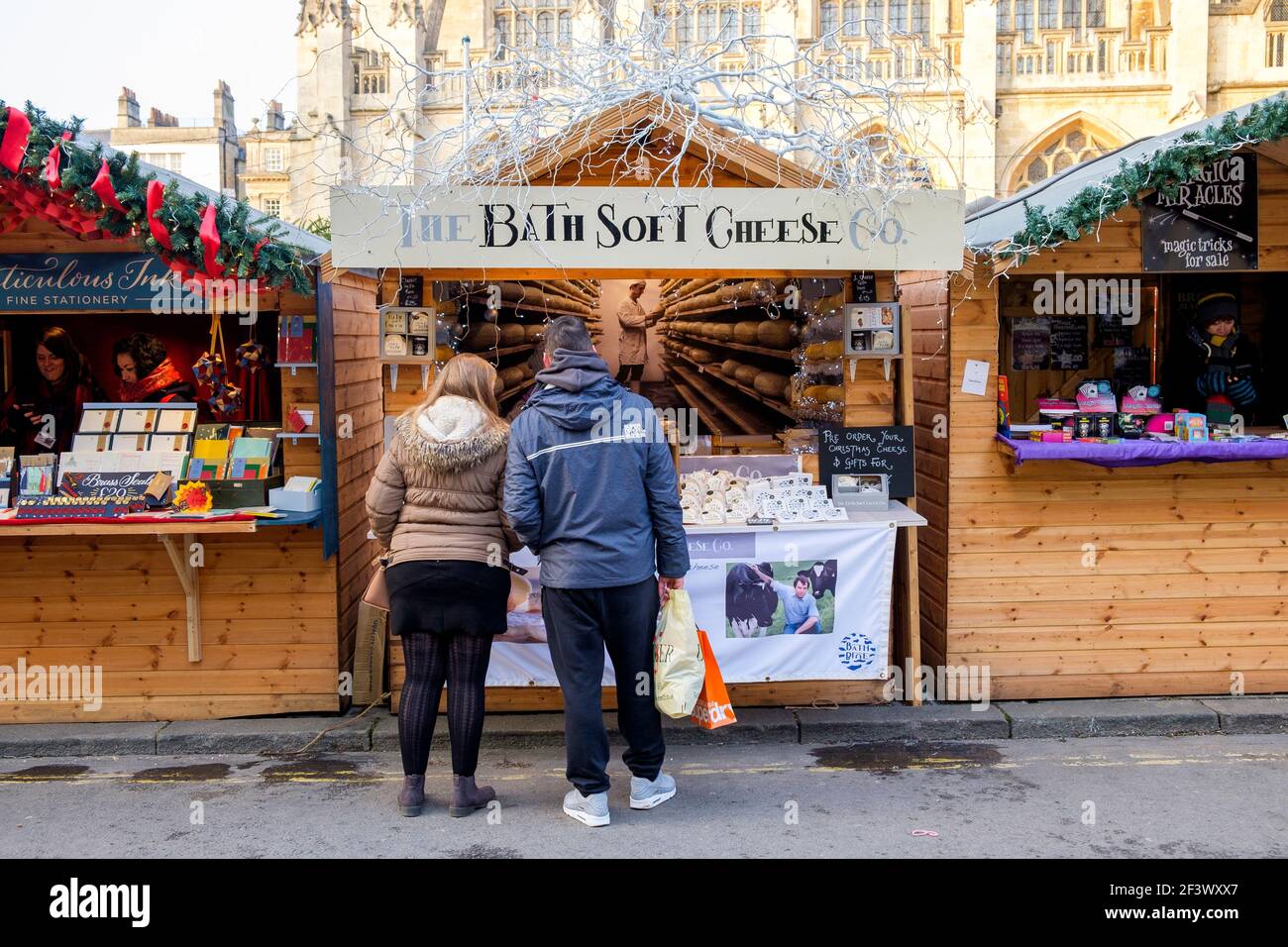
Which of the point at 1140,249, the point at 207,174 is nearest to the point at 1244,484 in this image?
the point at 1140,249

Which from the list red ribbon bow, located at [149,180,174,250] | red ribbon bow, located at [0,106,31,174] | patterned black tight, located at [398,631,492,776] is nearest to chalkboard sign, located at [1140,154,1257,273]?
patterned black tight, located at [398,631,492,776]

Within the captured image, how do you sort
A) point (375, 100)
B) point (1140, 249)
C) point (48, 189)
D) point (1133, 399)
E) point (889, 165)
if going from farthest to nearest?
1. point (375, 100)
2. point (1133, 399)
3. point (1140, 249)
4. point (889, 165)
5. point (48, 189)

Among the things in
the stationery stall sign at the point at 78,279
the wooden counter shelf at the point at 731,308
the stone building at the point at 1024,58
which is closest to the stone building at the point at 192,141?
the stone building at the point at 1024,58

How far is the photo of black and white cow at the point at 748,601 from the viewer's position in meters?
6.04

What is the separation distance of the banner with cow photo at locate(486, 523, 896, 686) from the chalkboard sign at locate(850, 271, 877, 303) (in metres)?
1.26

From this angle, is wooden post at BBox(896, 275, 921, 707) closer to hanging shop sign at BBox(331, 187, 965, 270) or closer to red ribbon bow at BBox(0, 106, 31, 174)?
hanging shop sign at BBox(331, 187, 965, 270)

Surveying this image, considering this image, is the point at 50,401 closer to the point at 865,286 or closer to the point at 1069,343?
the point at 865,286

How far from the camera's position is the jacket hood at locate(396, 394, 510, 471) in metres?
4.76

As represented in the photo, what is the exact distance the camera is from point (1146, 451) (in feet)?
20.2

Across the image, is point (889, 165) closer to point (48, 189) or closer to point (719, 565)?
point (719, 565)

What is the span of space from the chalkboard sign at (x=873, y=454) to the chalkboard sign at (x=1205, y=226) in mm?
1631

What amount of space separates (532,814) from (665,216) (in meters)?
2.79

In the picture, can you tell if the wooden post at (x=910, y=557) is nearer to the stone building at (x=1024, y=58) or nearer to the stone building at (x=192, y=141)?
the stone building at (x=1024, y=58)

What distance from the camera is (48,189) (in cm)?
532
